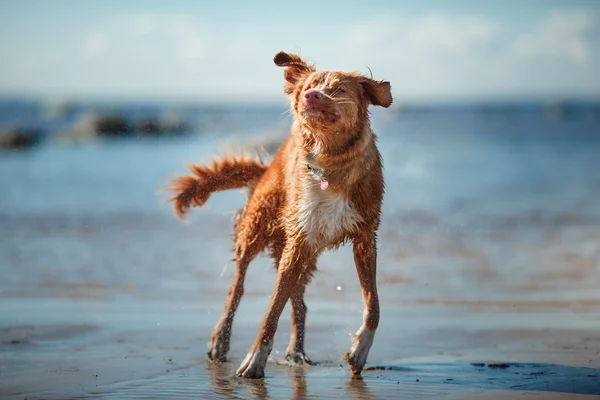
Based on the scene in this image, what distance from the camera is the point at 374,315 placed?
6.46m

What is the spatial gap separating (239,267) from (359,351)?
1381mm

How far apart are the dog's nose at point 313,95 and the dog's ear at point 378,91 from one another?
1.50 ft

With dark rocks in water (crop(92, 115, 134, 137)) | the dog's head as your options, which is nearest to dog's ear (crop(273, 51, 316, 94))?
the dog's head

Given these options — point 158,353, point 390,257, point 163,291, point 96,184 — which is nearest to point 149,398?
point 158,353

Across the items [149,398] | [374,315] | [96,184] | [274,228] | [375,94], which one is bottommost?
[149,398]

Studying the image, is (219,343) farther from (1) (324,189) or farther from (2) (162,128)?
(2) (162,128)

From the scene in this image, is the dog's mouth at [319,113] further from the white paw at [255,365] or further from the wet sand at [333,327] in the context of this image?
the wet sand at [333,327]

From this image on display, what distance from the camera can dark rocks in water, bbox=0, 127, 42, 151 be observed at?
1178 inches

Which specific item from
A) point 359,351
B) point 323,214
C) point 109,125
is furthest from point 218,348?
point 109,125

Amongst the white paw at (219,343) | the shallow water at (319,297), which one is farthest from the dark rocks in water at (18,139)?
the white paw at (219,343)

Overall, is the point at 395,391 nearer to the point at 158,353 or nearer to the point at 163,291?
the point at 158,353

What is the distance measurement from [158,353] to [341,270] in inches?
142

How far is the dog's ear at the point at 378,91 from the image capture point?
6.21 meters

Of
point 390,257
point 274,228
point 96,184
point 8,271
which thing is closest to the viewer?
point 274,228
